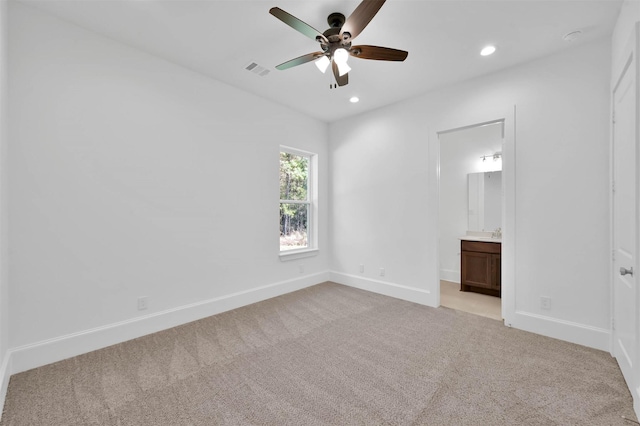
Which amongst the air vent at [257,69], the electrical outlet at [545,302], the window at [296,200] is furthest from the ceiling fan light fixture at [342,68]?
the electrical outlet at [545,302]

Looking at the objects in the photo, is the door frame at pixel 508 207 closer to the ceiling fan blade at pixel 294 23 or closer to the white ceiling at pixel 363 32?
the white ceiling at pixel 363 32

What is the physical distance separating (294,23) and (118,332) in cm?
305

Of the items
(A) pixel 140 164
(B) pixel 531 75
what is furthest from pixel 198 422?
(B) pixel 531 75

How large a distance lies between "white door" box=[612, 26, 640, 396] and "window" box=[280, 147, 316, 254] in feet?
11.6

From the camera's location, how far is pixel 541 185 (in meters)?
2.87

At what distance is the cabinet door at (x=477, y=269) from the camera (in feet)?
13.7

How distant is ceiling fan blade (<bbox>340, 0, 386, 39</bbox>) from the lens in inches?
67.8

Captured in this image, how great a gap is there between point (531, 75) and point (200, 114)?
3.65 m

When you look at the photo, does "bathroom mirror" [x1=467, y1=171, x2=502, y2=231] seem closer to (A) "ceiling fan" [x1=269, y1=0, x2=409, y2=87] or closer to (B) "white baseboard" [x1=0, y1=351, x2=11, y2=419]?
(A) "ceiling fan" [x1=269, y1=0, x2=409, y2=87]

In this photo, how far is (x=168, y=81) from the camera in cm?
303

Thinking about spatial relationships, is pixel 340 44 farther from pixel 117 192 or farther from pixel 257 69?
pixel 117 192

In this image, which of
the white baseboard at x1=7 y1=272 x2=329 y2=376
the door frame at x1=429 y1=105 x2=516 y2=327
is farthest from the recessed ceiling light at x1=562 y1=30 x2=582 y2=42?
the white baseboard at x1=7 y1=272 x2=329 y2=376

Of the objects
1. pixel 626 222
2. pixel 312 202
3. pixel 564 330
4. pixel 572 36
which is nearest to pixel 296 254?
pixel 312 202

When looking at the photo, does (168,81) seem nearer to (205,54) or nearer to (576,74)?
(205,54)
